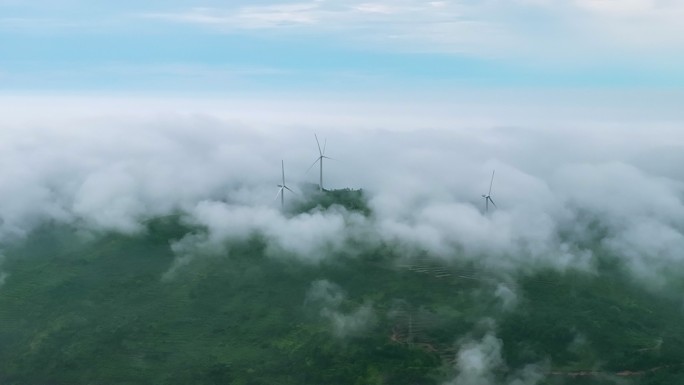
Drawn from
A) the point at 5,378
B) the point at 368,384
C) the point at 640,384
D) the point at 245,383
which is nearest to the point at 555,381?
the point at 640,384

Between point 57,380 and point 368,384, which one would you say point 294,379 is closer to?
point 368,384

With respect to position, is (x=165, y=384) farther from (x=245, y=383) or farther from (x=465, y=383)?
(x=465, y=383)

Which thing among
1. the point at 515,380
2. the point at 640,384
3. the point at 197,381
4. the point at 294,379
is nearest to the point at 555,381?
the point at 515,380

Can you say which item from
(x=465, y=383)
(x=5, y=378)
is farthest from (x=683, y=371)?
(x=5, y=378)

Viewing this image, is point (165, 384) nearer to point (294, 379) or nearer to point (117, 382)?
point (117, 382)

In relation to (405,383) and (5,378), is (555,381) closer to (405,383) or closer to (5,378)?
(405,383)
